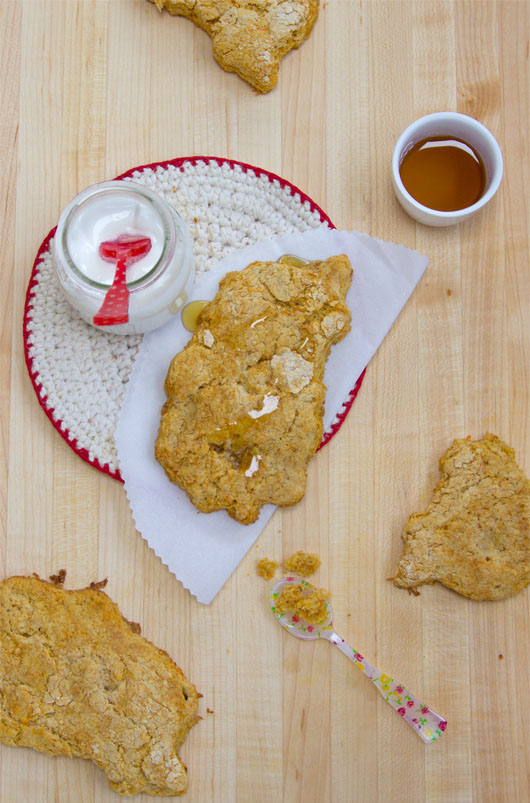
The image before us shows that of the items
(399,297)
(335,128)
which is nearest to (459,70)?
(335,128)

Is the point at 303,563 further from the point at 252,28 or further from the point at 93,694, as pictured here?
the point at 252,28

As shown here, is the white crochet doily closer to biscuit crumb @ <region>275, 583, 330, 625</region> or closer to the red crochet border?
the red crochet border

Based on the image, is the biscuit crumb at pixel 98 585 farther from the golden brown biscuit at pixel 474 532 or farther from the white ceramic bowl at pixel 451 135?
the white ceramic bowl at pixel 451 135

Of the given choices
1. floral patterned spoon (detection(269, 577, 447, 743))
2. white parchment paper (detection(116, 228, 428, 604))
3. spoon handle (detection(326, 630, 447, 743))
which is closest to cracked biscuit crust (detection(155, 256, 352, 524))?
white parchment paper (detection(116, 228, 428, 604))

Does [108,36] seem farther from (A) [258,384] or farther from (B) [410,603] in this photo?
(B) [410,603]

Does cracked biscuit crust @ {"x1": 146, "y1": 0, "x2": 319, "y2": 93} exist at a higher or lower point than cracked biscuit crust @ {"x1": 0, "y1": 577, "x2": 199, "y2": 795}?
higher
